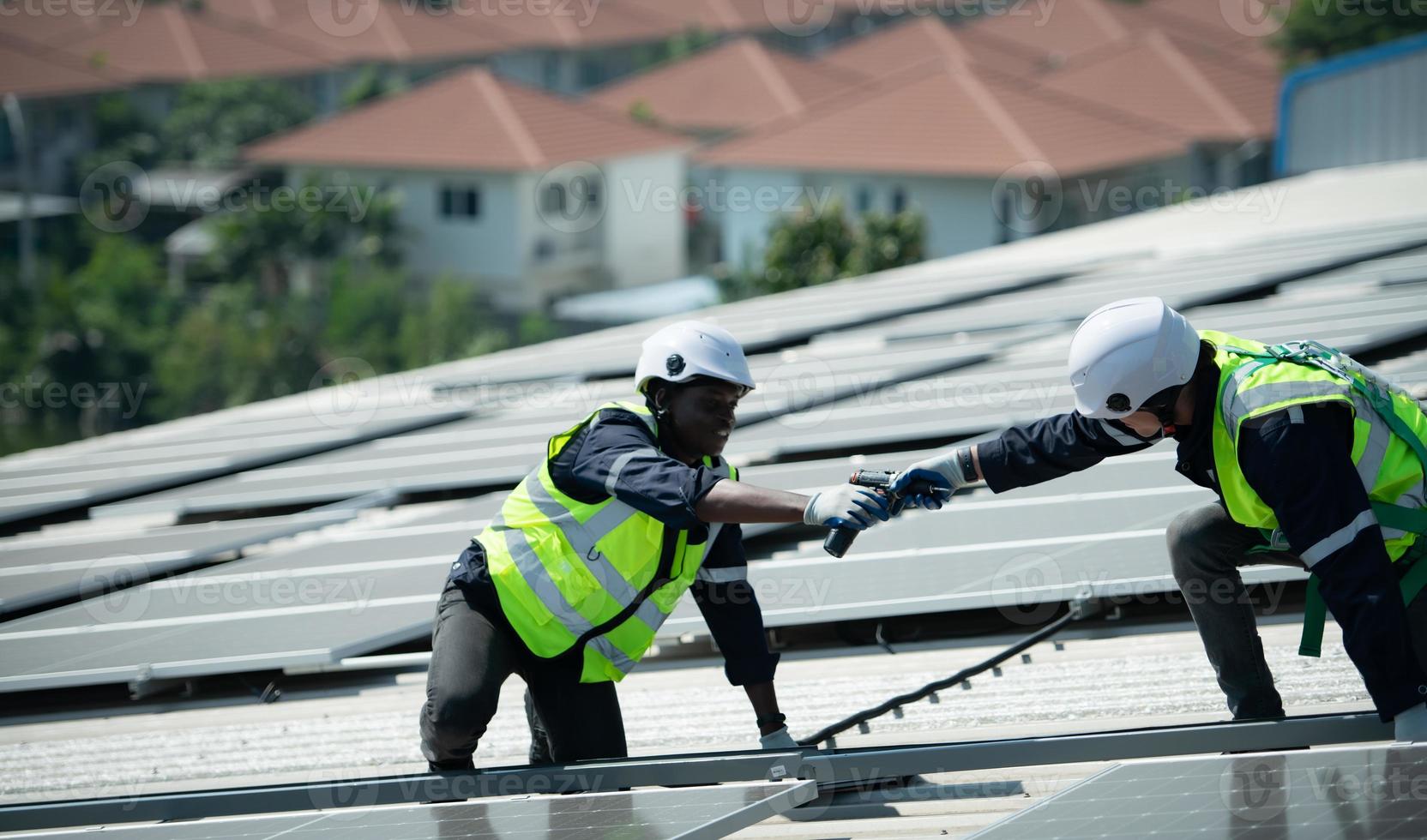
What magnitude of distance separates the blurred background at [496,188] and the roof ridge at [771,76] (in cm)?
14

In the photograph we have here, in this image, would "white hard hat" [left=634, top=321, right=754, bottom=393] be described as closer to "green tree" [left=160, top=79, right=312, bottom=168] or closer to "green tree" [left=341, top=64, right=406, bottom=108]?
"green tree" [left=160, top=79, right=312, bottom=168]

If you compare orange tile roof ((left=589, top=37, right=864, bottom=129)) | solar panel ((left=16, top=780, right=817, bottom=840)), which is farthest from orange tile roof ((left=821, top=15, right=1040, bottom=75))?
solar panel ((left=16, top=780, right=817, bottom=840))

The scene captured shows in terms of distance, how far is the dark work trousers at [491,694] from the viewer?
4.39 m

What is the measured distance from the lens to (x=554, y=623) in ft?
15.2

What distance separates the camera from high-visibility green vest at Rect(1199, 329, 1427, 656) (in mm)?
→ 3654

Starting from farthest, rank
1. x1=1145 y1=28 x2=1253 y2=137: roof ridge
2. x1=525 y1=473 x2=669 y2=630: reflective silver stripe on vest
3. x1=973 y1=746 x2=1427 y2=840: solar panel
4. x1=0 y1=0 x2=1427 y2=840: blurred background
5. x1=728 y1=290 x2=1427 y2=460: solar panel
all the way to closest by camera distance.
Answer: x1=1145 y1=28 x2=1253 y2=137: roof ridge
x1=728 y1=290 x2=1427 y2=460: solar panel
x1=0 y1=0 x2=1427 y2=840: blurred background
x1=525 y1=473 x2=669 y2=630: reflective silver stripe on vest
x1=973 y1=746 x2=1427 y2=840: solar panel

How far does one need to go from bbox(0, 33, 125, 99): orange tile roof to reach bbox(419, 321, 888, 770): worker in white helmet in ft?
185

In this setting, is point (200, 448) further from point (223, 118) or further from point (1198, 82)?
point (223, 118)

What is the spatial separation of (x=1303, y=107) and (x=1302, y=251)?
10.6 m

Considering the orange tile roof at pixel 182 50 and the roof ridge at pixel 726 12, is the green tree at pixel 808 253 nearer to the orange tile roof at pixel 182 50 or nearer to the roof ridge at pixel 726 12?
the orange tile roof at pixel 182 50

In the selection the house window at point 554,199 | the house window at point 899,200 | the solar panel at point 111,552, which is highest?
the house window at point 554,199

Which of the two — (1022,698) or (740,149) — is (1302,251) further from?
(740,149)

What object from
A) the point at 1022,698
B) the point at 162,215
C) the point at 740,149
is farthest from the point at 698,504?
the point at 162,215

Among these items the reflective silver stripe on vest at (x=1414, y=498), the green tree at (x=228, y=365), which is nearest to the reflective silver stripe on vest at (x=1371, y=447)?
the reflective silver stripe on vest at (x=1414, y=498)
